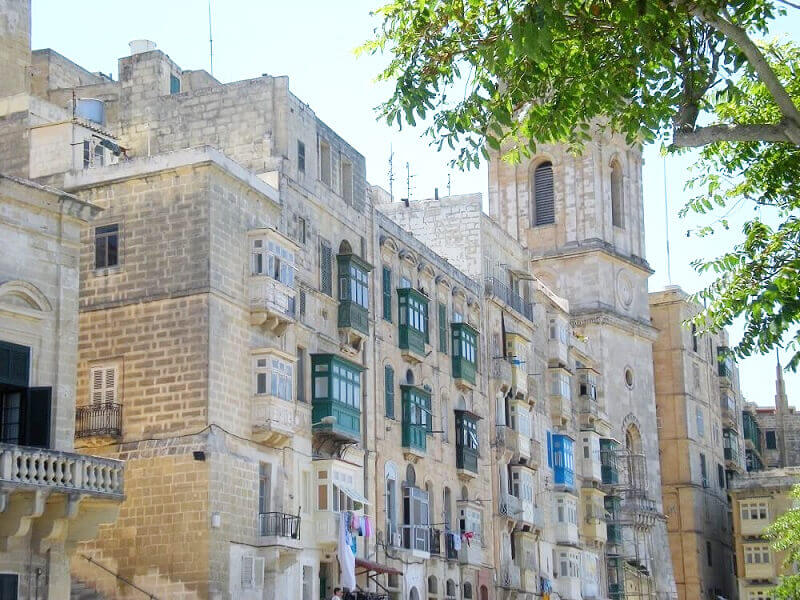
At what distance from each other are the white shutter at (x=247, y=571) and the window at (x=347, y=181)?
1134 cm

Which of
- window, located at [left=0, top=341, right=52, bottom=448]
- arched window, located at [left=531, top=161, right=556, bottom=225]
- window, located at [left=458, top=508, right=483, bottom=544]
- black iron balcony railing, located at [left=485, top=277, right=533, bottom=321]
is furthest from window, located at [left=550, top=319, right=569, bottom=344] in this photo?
window, located at [left=0, top=341, right=52, bottom=448]

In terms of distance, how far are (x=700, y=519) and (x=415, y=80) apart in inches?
2402

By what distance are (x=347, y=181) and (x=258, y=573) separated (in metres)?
12.0

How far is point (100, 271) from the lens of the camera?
111 ft

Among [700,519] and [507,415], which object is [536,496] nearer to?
[507,415]

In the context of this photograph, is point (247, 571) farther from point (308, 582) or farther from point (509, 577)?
point (509, 577)

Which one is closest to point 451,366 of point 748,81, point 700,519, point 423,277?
point 423,277

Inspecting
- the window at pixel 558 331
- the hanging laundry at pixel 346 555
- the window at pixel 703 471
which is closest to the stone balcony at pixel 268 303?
the hanging laundry at pixel 346 555

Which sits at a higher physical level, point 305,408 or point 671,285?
point 671,285

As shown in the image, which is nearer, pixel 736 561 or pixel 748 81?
pixel 748 81

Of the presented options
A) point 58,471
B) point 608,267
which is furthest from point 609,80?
point 608,267

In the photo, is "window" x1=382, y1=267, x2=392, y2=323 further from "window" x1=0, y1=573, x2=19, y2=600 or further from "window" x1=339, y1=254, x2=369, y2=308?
"window" x1=0, y1=573, x2=19, y2=600

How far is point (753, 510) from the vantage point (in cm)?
7744

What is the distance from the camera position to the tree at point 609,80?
17.2 metres
